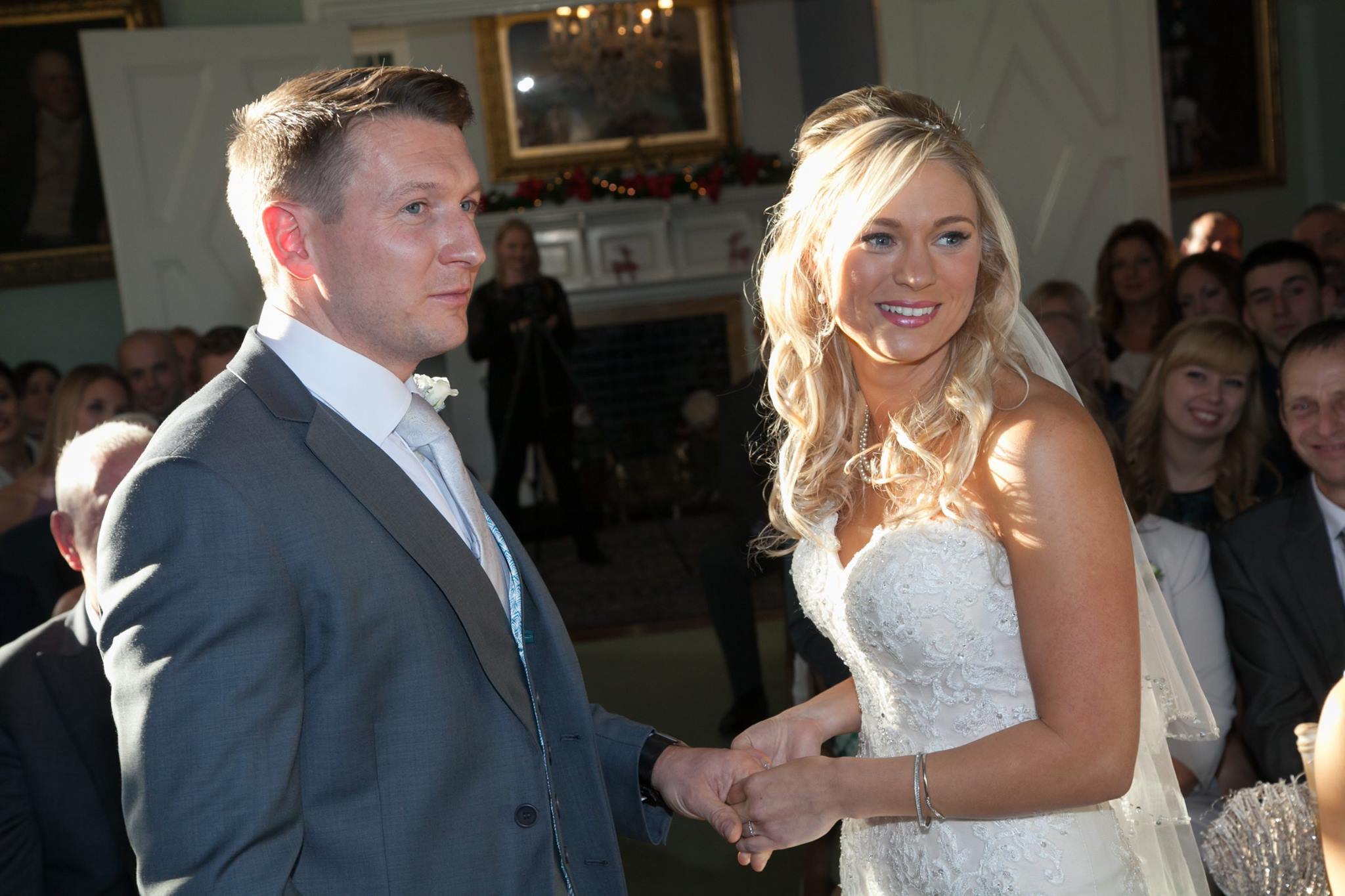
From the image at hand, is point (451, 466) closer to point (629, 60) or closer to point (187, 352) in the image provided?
point (187, 352)

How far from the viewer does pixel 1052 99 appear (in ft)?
20.8

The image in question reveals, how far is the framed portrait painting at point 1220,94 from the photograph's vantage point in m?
8.77

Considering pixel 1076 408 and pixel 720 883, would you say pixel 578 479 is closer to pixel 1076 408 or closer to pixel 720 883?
pixel 720 883

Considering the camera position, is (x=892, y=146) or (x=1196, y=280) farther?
(x=1196, y=280)

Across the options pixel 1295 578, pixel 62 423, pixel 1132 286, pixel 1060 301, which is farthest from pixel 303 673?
pixel 1132 286

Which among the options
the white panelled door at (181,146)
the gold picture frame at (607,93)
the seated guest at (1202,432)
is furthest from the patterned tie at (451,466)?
the gold picture frame at (607,93)

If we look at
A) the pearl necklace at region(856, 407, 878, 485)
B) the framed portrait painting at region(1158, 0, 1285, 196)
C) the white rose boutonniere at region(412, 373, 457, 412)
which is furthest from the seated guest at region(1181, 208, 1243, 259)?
the white rose boutonniere at region(412, 373, 457, 412)

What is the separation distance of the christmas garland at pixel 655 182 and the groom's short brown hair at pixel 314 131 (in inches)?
304

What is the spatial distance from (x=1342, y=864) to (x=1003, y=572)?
23.8 inches

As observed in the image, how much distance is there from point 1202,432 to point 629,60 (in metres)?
7.31

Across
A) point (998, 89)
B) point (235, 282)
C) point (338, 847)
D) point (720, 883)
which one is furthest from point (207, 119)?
point (338, 847)

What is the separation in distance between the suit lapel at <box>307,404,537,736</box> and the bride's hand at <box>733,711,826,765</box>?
28.4 inches

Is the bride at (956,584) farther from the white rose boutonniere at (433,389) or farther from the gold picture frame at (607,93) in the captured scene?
the gold picture frame at (607,93)

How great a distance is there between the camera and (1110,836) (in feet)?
6.06
